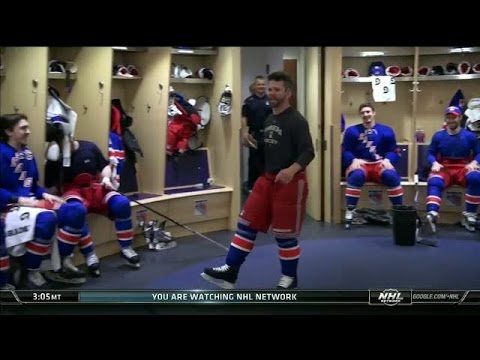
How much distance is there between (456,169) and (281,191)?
2.69 ft

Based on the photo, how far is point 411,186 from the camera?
111 inches

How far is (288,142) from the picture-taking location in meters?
2.59

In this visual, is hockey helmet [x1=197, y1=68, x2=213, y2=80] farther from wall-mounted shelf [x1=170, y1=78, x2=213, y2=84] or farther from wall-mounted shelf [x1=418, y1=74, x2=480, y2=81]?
wall-mounted shelf [x1=418, y1=74, x2=480, y2=81]

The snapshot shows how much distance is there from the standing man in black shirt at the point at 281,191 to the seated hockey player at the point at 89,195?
0.40 metres

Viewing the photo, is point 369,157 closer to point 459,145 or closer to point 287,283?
point 459,145

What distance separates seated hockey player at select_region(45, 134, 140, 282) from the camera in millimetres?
2598

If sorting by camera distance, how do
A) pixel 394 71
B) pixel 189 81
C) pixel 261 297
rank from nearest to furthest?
1. pixel 261 297
2. pixel 189 81
3. pixel 394 71

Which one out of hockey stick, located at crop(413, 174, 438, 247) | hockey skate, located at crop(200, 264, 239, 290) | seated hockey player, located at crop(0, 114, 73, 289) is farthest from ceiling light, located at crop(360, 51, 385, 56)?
seated hockey player, located at crop(0, 114, 73, 289)

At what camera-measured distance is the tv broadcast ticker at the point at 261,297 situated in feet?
8.28

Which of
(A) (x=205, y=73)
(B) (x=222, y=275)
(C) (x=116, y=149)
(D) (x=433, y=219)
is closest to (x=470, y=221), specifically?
(D) (x=433, y=219)

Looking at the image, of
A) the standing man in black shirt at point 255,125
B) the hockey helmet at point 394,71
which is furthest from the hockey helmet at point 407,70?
the standing man in black shirt at point 255,125
